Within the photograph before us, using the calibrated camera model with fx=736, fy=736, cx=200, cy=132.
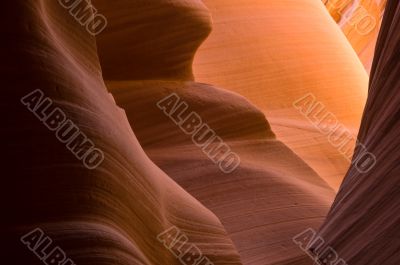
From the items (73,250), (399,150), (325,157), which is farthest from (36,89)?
(325,157)

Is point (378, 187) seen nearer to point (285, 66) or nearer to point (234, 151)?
point (234, 151)

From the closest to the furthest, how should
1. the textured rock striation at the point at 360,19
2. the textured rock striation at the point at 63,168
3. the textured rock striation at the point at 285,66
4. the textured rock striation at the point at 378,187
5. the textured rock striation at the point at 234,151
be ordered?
the textured rock striation at the point at 63,168
the textured rock striation at the point at 378,187
the textured rock striation at the point at 234,151
the textured rock striation at the point at 285,66
the textured rock striation at the point at 360,19

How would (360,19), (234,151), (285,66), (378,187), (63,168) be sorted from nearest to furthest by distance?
(63,168) → (378,187) → (234,151) → (285,66) → (360,19)

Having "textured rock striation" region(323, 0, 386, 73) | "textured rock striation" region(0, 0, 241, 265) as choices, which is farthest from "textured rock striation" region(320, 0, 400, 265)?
"textured rock striation" region(323, 0, 386, 73)

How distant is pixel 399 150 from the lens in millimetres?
1515

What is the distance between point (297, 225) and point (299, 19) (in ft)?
5.83

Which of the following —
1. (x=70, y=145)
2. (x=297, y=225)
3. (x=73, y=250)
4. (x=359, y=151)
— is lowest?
(x=73, y=250)

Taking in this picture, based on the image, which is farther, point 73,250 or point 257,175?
point 257,175

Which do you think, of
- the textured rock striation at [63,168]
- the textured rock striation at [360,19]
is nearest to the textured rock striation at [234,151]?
the textured rock striation at [63,168]

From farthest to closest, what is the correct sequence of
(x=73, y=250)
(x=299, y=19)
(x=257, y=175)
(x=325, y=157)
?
1. (x=299, y=19)
2. (x=325, y=157)
3. (x=257, y=175)
4. (x=73, y=250)

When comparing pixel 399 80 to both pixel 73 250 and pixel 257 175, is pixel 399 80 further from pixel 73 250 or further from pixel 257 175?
pixel 73 250

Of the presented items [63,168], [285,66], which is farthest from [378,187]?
[285,66]

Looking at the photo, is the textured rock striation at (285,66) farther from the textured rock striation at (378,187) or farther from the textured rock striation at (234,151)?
the textured rock striation at (378,187)

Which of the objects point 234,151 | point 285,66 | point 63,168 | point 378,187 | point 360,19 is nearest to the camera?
point 63,168
